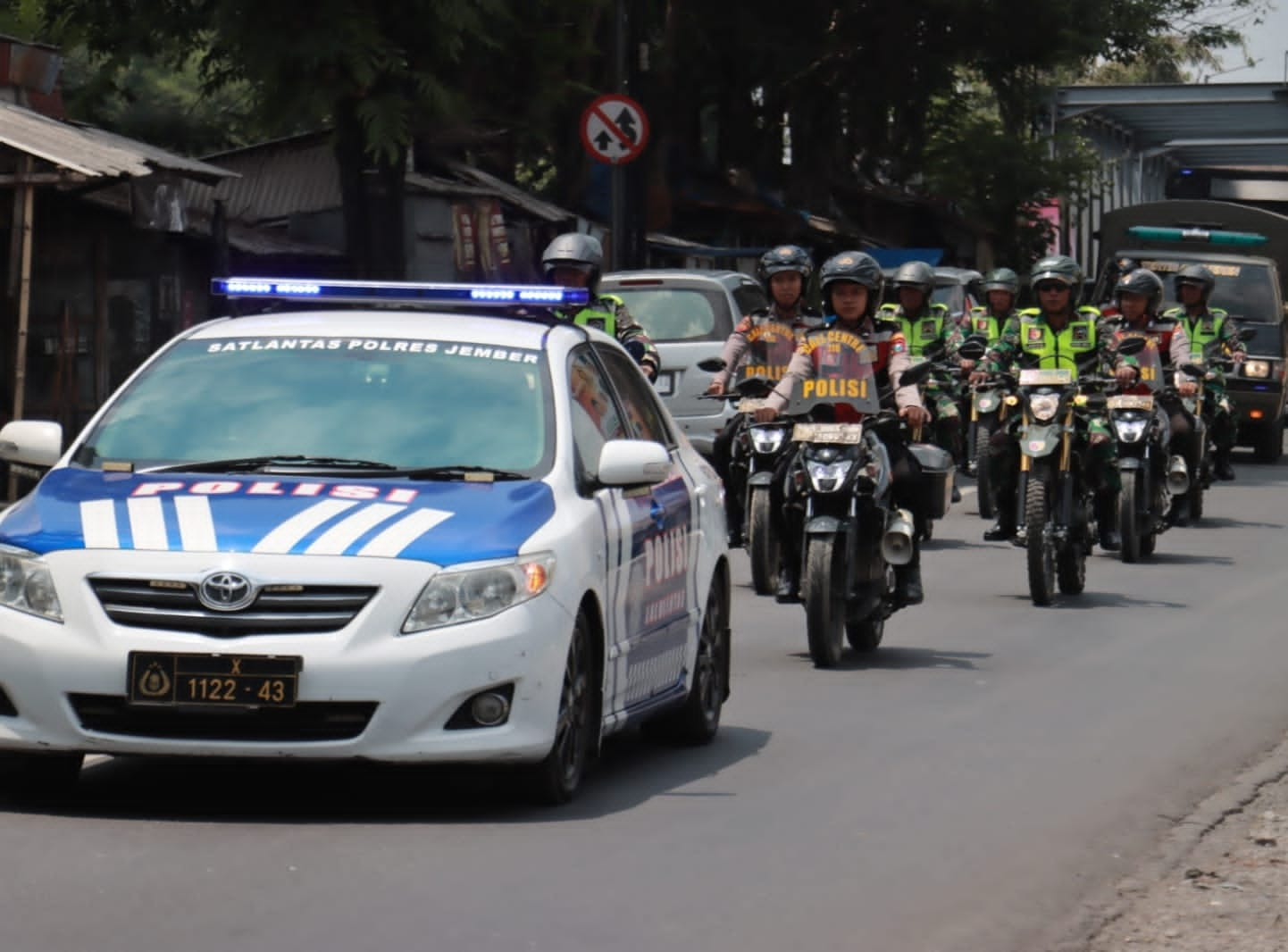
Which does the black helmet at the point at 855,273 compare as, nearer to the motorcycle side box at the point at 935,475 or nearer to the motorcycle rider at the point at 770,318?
the motorcycle side box at the point at 935,475

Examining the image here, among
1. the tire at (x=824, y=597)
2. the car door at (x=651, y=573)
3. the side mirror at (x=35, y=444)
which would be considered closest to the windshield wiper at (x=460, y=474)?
the car door at (x=651, y=573)

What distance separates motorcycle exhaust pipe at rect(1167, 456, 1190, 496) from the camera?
65.8ft

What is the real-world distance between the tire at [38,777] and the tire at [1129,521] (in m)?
10.4

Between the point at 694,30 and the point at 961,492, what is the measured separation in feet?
38.4

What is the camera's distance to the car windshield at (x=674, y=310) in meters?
22.8

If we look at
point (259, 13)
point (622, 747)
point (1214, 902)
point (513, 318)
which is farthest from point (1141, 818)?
point (259, 13)

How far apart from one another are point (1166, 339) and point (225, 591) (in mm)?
13785

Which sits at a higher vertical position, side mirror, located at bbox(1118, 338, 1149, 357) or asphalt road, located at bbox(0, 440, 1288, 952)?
side mirror, located at bbox(1118, 338, 1149, 357)

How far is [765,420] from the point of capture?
13.0 m

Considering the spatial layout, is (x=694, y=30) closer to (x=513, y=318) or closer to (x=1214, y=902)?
(x=513, y=318)

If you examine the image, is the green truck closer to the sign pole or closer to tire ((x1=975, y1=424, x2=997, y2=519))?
the sign pole

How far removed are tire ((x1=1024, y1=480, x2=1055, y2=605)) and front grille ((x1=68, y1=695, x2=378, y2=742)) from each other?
800 centimetres

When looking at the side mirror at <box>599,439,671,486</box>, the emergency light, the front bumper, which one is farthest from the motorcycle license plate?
the emergency light

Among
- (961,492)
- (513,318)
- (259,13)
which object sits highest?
(259,13)
